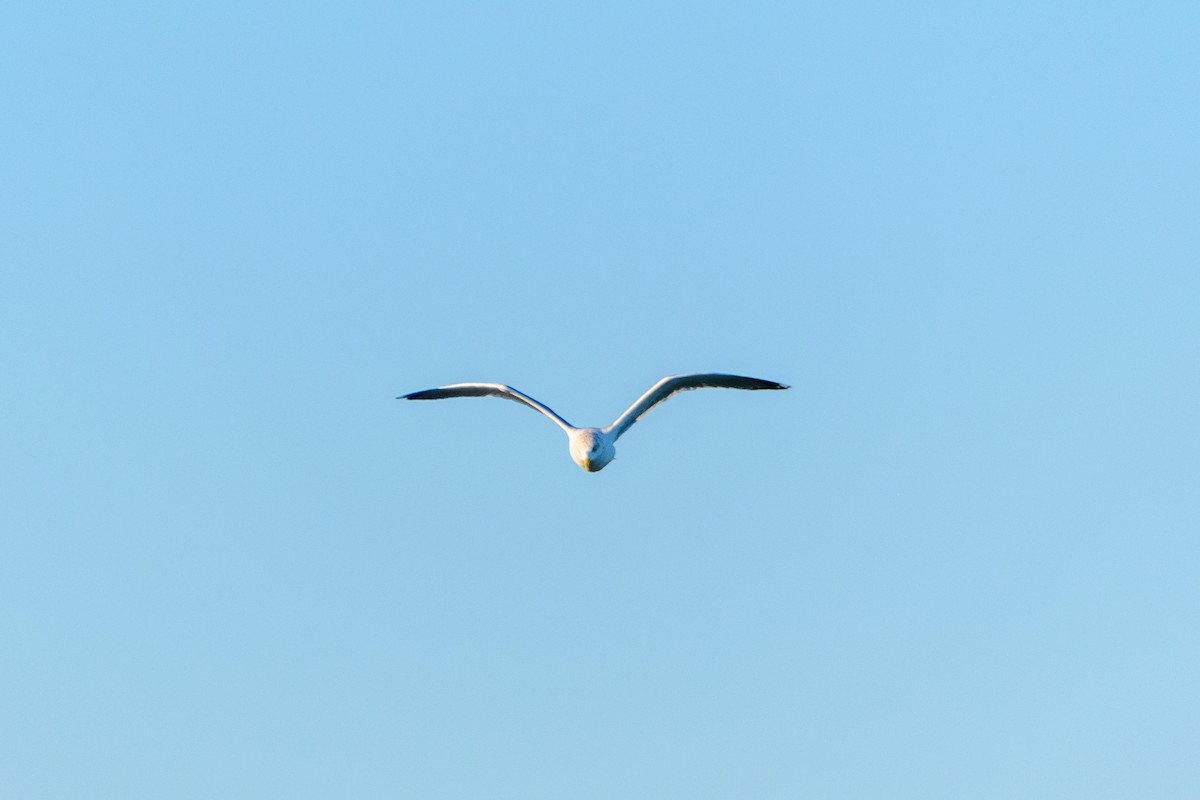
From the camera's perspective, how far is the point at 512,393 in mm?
55625

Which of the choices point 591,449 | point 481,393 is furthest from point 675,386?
point 481,393

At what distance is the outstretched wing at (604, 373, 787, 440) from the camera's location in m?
52.9

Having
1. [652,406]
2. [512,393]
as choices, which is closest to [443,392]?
[512,393]

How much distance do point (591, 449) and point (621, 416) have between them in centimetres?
240

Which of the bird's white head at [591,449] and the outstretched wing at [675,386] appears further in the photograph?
the outstretched wing at [675,386]

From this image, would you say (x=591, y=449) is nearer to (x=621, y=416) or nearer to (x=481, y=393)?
(x=621, y=416)

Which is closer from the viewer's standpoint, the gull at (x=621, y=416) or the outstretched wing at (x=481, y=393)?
the gull at (x=621, y=416)

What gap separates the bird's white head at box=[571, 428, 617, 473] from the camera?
168 ft

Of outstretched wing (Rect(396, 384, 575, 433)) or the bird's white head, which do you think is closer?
the bird's white head

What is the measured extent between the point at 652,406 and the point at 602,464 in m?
3.08

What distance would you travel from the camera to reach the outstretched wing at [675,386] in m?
52.9

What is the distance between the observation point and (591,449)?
51094 mm

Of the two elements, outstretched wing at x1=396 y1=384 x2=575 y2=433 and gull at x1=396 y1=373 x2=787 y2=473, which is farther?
outstretched wing at x1=396 y1=384 x2=575 y2=433

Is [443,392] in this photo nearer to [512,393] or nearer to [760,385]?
[512,393]
